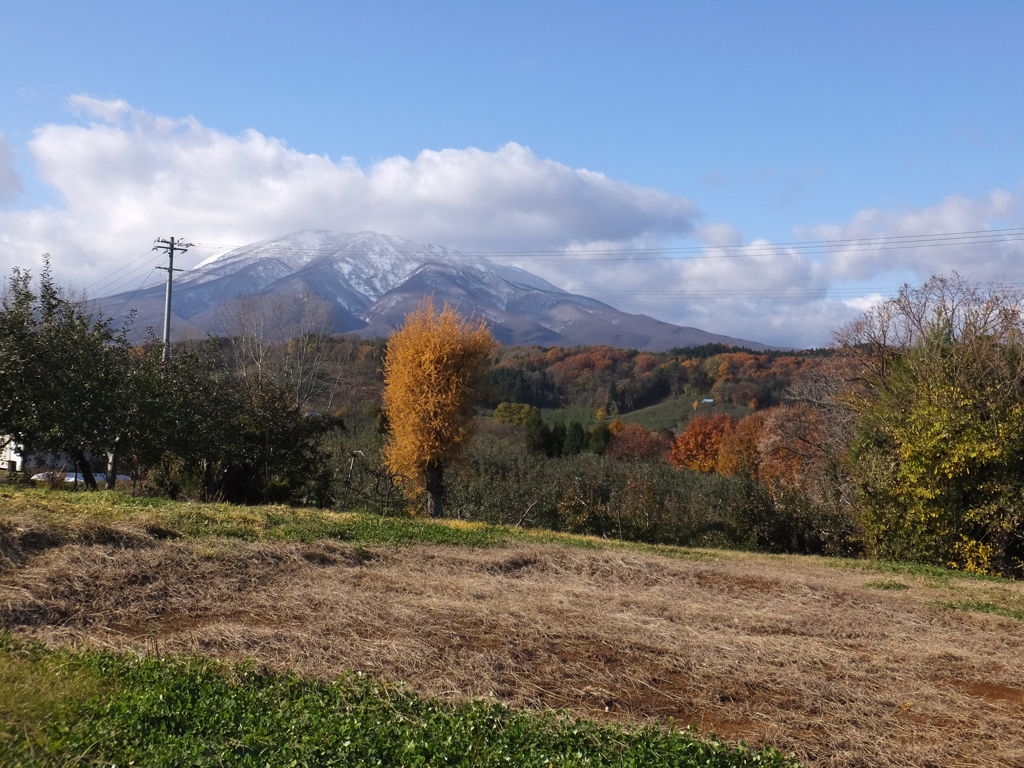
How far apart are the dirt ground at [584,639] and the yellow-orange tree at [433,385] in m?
12.8

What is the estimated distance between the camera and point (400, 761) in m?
4.12

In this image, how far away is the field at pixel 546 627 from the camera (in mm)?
5496

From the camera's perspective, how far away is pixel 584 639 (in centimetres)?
717

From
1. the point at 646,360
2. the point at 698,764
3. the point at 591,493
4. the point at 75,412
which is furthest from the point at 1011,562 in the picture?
the point at 646,360

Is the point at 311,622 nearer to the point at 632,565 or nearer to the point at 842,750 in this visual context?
the point at 842,750

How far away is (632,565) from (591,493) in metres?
14.2

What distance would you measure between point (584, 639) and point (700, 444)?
55.8 meters

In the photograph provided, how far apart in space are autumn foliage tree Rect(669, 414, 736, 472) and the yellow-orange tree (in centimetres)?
3892

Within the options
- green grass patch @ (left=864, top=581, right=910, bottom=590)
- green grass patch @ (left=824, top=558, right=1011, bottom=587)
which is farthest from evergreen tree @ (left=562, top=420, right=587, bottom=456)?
green grass patch @ (left=864, top=581, right=910, bottom=590)

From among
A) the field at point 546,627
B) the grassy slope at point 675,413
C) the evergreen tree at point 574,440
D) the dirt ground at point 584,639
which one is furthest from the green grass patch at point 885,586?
the grassy slope at point 675,413

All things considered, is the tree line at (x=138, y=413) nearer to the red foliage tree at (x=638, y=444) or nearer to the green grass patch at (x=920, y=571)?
the green grass patch at (x=920, y=571)

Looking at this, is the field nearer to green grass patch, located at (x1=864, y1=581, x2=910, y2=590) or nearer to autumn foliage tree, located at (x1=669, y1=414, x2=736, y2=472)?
green grass patch, located at (x1=864, y1=581, x2=910, y2=590)

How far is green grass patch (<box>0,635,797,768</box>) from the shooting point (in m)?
4.02

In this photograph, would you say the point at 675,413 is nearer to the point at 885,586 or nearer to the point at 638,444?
the point at 638,444
